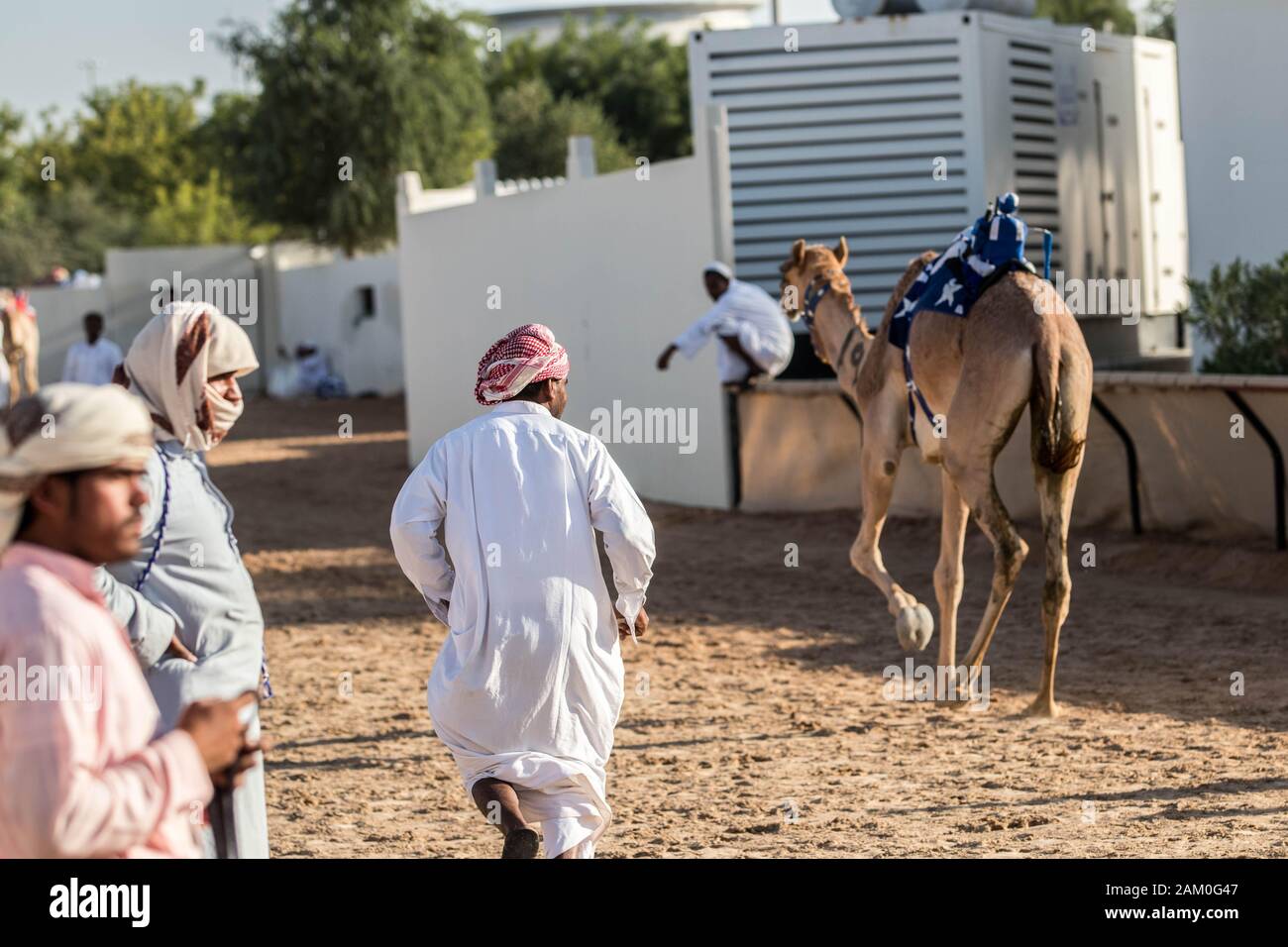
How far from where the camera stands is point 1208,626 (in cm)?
1009

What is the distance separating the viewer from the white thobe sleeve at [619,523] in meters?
4.95

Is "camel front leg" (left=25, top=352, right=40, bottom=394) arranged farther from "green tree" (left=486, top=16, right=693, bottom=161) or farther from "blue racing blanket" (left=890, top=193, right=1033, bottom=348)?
"green tree" (left=486, top=16, right=693, bottom=161)

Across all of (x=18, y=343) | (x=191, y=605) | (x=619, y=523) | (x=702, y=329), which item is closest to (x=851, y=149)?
(x=702, y=329)

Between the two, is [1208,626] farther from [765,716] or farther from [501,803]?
[501,803]

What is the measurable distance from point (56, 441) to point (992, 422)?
5.71 m

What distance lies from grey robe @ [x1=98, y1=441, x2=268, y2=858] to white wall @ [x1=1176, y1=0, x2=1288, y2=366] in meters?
11.5

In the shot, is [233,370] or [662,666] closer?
[233,370]

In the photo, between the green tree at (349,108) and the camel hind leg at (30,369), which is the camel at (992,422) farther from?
the green tree at (349,108)

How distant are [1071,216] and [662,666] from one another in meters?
9.84

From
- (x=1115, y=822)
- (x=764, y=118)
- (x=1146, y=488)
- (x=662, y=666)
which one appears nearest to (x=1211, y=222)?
(x=1146, y=488)

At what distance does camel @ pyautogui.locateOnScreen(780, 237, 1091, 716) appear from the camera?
7.92m

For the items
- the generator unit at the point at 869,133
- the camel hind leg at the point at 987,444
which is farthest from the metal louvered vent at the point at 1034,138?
the camel hind leg at the point at 987,444

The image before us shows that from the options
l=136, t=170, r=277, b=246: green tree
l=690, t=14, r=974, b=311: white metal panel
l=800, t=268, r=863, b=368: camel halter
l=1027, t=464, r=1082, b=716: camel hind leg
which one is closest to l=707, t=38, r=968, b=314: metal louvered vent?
l=690, t=14, r=974, b=311: white metal panel
